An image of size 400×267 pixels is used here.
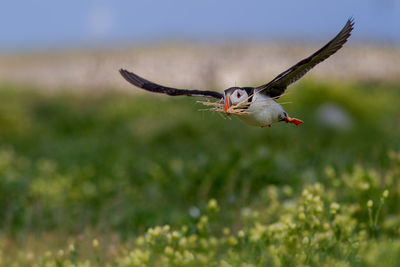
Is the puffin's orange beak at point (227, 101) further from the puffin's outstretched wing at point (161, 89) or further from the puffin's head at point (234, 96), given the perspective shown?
the puffin's outstretched wing at point (161, 89)

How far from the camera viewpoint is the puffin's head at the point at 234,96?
4.05 feet

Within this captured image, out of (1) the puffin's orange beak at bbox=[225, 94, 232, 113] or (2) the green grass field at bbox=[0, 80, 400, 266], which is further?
(2) the green grass field at bbox=[0, 80, 400, 266]

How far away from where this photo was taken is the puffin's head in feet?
4.05

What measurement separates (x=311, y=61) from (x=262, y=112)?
0.61ft

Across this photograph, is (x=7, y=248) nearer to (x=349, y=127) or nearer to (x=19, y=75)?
(x=349, y=127)

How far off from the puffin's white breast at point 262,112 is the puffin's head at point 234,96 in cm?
3

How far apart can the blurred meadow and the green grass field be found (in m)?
0.02

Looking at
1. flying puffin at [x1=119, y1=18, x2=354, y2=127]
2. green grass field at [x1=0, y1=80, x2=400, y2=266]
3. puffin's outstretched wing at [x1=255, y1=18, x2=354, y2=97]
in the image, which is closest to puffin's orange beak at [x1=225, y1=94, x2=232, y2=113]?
flying puffin at [x1=119, y1=18, x2=354, y2=127]

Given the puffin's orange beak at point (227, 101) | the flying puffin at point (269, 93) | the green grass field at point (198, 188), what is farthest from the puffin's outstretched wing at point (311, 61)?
the green grass field at point (198, 188)

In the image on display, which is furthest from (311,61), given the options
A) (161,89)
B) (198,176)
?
(198,176)

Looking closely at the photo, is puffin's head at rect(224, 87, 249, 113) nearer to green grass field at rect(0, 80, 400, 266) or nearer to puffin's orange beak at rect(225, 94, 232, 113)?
puffin's orange beak at rect(225, 94, 232, 113)

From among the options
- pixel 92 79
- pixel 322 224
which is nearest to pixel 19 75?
pixel 92 79

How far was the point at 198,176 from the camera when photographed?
18.1ft

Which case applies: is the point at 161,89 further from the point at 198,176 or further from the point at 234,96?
the point at 198,176
